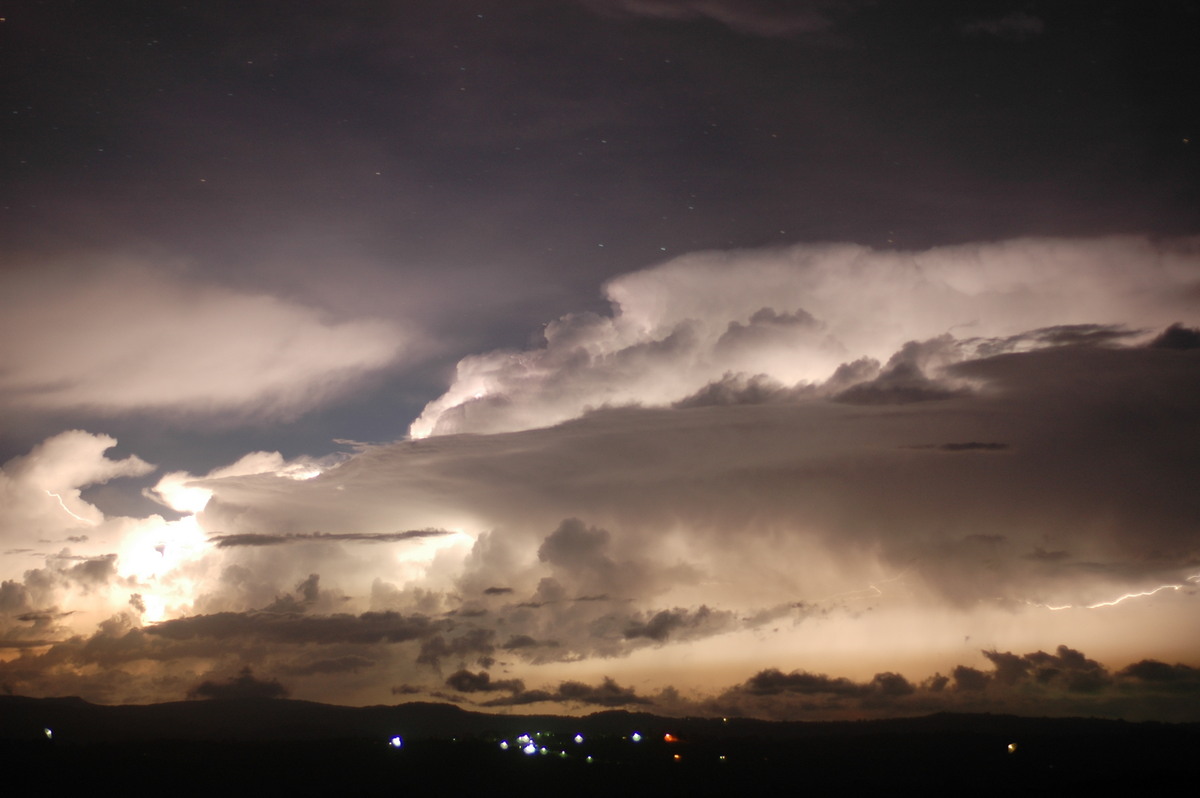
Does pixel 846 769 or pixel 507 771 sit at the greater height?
pixel 507 771

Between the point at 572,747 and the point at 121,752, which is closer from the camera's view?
the point at 121,752

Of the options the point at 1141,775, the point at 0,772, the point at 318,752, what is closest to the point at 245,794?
the point at 0,772

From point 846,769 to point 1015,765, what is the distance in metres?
32.8

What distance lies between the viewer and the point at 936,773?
155 metres

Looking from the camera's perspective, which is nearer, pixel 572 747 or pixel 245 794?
pixel 245 794

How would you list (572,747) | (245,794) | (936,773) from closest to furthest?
1. (245,794)
2. (936,773)
3. (572,747)

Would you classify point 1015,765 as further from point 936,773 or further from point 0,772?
point 0,772

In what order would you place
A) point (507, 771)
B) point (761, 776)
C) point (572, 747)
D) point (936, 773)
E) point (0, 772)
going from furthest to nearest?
point (572, 747) → point (936, 773) → point (761, 776) → point (507, 771) → point (0, 772)

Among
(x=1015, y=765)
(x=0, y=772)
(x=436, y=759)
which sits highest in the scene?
(x=0, y=772)

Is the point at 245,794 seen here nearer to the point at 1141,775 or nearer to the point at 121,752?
the point at 121,752

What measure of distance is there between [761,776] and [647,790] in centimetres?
3921

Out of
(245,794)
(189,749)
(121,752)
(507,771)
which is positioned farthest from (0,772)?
(189,749)

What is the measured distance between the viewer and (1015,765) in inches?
6560

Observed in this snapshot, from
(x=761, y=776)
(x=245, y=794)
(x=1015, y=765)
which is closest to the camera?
(x=245, y=794)
